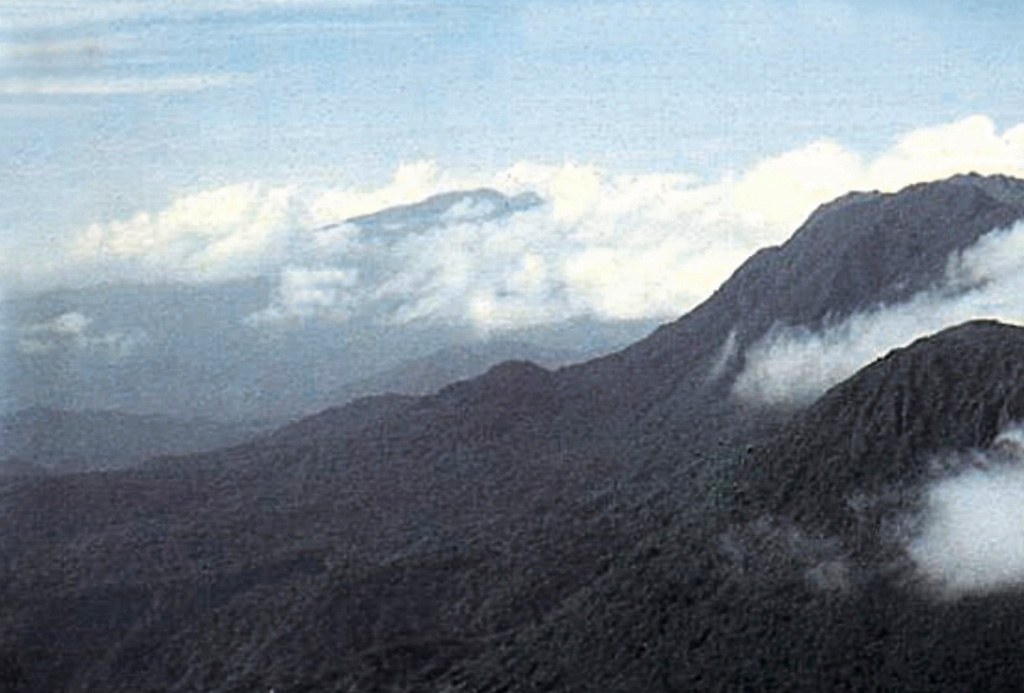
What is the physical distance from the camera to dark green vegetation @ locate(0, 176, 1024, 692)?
64625 mm

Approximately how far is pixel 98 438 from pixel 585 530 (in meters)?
75.1

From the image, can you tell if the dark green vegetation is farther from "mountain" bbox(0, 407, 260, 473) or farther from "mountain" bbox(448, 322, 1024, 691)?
"mountain" bbox(0, 407, 260, 473)

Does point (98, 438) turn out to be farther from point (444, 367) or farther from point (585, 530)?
point (585, 530)

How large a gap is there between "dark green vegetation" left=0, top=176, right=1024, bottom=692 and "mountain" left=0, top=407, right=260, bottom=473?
1442 centimetres

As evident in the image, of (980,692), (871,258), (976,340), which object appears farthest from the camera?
(871,258)

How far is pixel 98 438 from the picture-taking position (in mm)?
147250

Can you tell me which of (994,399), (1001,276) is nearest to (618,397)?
(1001,276)

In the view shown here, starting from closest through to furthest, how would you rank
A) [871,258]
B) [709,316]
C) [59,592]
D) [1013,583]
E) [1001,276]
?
1. [1013,583]
2. [59,592]
3. [1001,276]
4. [871,258]
5. [709,316]

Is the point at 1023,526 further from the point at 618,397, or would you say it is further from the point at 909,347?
the point at 618,397

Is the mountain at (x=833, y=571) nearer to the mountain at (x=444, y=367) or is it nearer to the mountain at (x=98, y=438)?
the mountain at (x=98, y=438)

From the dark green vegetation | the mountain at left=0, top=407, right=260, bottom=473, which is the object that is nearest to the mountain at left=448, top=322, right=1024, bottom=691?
the dark green vegetation

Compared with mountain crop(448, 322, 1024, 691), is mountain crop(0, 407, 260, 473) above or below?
above

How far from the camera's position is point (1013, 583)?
6362 cm

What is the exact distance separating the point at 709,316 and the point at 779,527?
52672 millimetres
